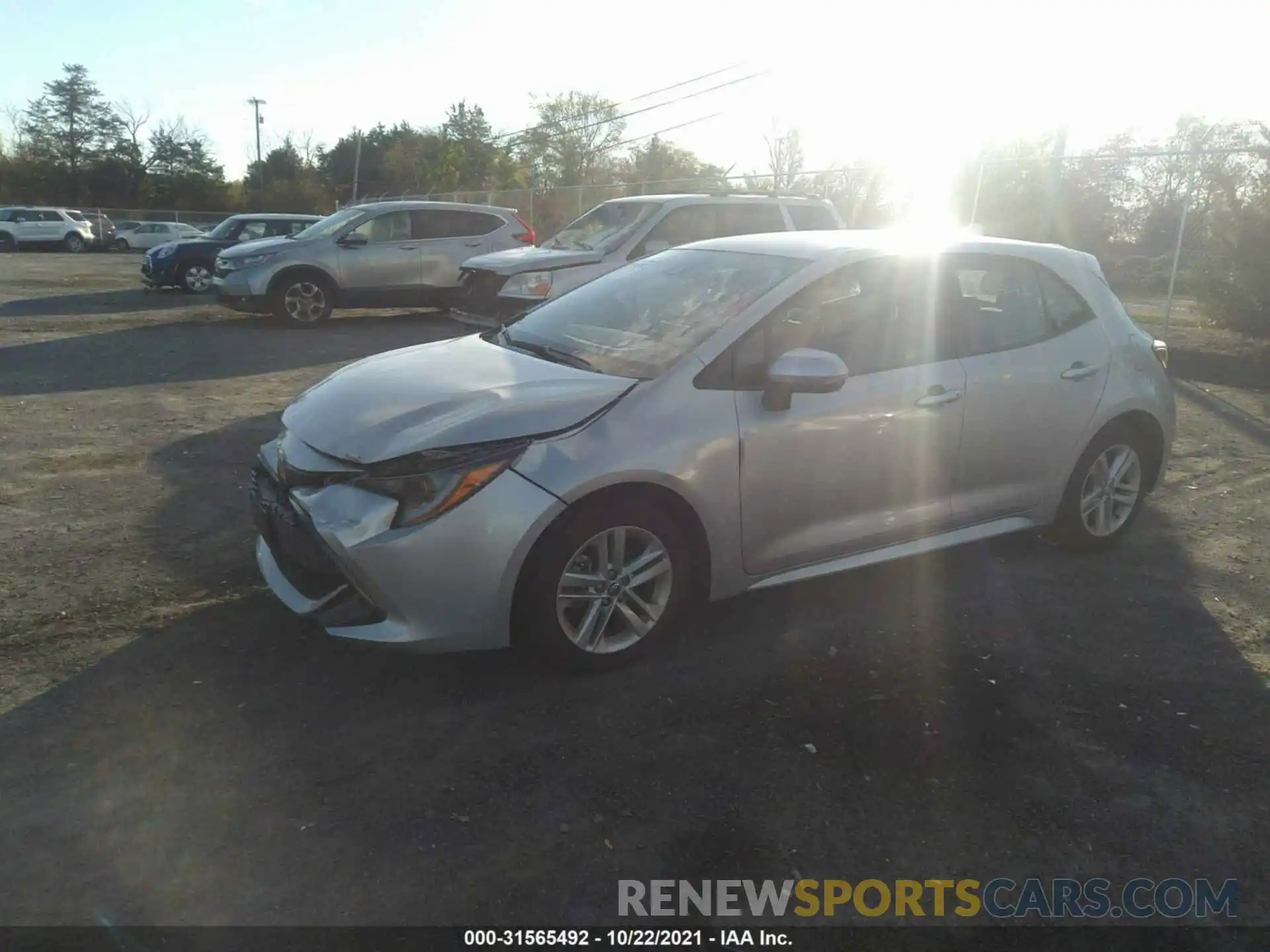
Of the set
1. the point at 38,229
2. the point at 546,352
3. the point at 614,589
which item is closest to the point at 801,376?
the point at 614,589

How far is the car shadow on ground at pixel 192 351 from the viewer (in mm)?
9672

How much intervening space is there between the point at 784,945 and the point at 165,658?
2.62m

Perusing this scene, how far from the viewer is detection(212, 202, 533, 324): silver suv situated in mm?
13758

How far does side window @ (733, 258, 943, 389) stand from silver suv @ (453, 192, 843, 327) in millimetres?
6165

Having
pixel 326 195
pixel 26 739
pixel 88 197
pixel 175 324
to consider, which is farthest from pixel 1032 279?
pixel 88 197

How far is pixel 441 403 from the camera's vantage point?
3.80 metres

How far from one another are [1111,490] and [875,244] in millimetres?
1953

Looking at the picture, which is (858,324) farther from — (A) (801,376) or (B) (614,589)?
(B) (614,589)

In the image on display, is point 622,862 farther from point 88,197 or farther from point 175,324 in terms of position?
point 88,197

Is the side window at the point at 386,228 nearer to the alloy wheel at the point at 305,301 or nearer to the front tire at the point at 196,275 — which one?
the alloy wheel at the point at 305,301

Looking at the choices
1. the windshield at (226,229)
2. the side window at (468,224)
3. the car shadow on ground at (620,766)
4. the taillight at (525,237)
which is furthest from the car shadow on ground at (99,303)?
the car shadow on ground at (620,766)

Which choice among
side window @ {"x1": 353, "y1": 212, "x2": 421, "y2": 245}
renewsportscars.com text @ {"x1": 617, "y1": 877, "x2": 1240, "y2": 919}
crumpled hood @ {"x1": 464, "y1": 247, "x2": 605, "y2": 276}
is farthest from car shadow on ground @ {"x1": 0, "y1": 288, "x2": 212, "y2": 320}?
renewsportscars.com text @ {"x1": 617, "y1": 877, "x2": 1240, "y2": 919}

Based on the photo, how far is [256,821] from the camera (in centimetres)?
292

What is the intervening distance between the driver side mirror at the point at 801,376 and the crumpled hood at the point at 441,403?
1.86ft
